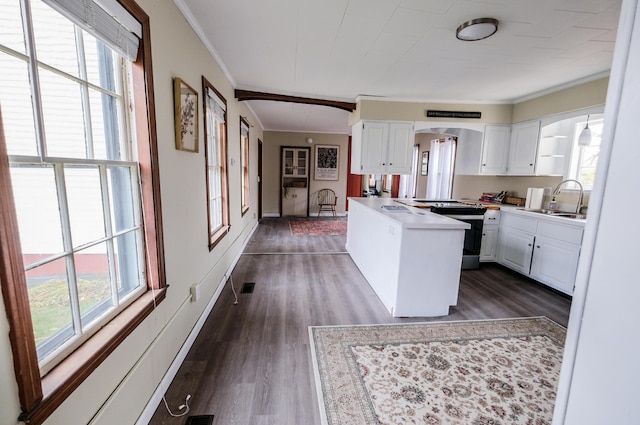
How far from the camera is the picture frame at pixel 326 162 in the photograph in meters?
7.70

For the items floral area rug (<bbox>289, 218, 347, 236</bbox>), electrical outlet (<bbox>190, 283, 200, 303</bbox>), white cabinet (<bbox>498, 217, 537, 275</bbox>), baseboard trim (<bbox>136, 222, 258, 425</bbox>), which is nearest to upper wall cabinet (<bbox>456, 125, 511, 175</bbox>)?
white cabinet (<bbox>498, 217, 537, 275</bbox>)

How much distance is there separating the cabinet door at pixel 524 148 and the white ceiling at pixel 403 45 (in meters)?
0.46

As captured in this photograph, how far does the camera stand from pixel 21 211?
0.86m

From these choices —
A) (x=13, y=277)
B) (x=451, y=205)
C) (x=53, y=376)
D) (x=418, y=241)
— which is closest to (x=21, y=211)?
(x=13, y=277)

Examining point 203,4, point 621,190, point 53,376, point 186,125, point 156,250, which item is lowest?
point 53,376

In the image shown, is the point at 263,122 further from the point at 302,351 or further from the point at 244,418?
the point at 244,418

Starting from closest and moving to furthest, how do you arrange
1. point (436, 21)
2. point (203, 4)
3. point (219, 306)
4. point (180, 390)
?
1. point (180, 390)
2. point (203, 4)
3. point (436, 21)
4. point (219, 306)

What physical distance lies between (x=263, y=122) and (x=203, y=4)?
15.6ft

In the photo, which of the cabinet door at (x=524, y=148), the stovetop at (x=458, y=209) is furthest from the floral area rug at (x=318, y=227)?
the cabinet door at (x=524, y=148)

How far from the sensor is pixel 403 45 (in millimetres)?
2418

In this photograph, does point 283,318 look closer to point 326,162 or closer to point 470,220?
point 470,220

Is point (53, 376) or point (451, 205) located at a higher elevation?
point (451, 205)

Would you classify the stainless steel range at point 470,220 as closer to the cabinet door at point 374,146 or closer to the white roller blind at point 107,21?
the cabinet door at point 374,146

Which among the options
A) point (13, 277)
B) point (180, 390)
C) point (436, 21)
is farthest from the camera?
point (436, 21)
